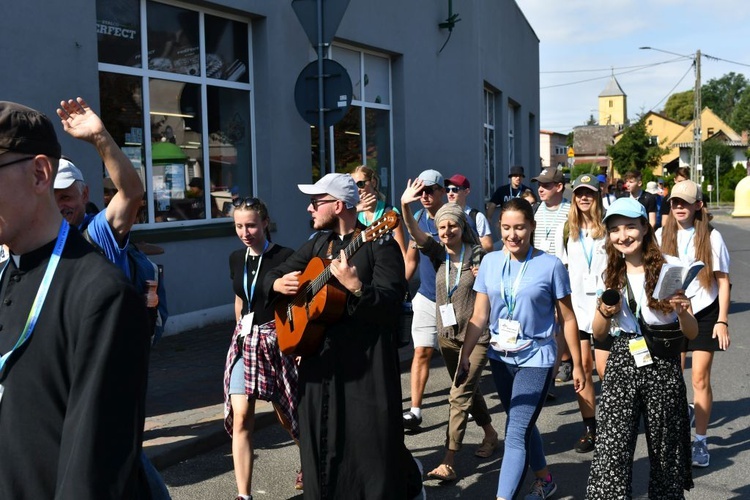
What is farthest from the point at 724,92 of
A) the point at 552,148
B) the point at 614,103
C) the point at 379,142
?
the point at 379,142

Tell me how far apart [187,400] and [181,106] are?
443cm

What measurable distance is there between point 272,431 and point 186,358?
2.16 metres

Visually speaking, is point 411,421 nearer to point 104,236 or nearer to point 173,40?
point 104,236

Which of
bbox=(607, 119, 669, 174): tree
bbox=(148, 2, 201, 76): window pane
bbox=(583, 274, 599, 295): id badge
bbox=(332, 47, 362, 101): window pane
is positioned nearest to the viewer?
bbox=(583, 274, 599, 295): id badge

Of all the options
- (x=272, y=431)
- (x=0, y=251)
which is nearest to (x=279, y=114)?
(x=272, y=431)

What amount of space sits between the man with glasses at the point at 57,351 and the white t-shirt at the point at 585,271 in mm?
5115

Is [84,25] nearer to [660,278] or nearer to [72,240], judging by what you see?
[660,278]

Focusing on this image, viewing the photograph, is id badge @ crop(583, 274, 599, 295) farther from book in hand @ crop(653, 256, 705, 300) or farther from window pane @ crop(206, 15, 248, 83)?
window pane @ crop(206, 15, 248, 83)

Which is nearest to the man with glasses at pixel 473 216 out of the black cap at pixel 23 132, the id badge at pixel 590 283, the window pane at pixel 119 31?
the id badge at pixel 590 283

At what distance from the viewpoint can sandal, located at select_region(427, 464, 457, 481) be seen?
540 cm

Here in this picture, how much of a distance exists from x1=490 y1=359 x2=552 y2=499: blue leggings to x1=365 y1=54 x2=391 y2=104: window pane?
9.72 metres

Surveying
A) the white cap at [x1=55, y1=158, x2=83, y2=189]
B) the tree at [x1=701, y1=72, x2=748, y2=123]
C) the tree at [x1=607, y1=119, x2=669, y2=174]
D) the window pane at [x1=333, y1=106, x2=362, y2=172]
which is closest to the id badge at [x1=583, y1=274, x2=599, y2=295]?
the white cap at [x1=55, y1=158, x2=83, y2=189]

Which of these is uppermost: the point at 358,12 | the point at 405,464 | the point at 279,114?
the point at 358,12

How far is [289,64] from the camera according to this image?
11281 mm
